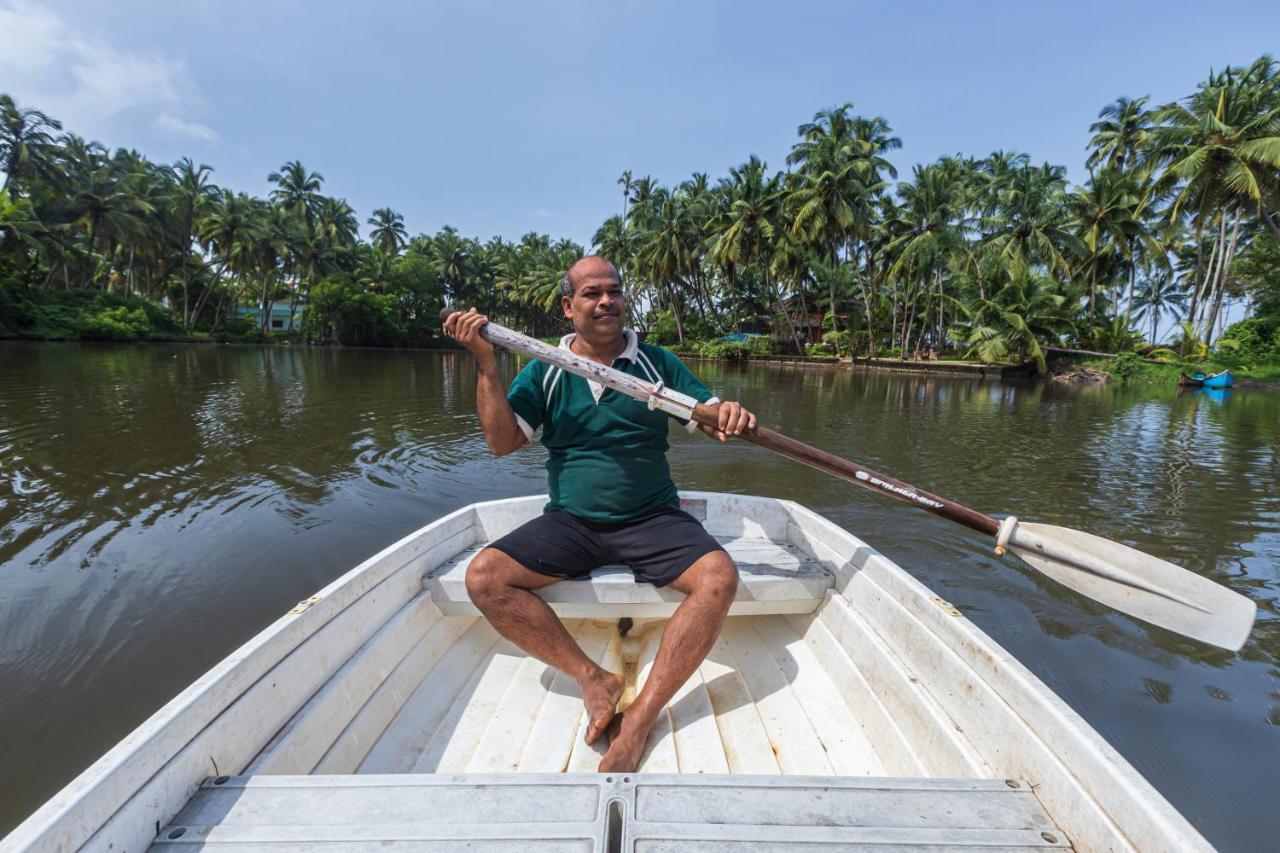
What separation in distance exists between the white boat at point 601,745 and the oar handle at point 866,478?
33cm

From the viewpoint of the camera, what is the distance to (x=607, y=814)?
1299 mm

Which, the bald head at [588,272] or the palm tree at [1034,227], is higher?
the palm tree at [1034,227]

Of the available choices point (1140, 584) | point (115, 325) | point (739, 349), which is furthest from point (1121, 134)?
point (115, 325)

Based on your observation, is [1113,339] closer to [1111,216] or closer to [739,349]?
[1111,216]

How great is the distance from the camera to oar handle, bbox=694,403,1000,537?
7.62ft

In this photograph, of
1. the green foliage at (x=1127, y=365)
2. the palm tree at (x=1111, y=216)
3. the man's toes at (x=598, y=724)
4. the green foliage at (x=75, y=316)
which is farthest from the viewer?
the green foliage at (x=75, y=316)

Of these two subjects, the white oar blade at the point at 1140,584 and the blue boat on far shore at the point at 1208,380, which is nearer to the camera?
the white oar blade at the point at 1140,584

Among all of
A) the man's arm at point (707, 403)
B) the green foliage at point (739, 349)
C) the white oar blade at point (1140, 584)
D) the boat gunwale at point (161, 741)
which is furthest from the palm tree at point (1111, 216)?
the boat gunwale at point (161, 741)

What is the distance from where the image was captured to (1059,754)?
4.53ft

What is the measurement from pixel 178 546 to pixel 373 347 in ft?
159

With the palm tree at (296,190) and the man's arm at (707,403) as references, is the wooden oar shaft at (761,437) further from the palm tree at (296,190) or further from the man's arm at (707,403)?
the palm tree at (296,190)

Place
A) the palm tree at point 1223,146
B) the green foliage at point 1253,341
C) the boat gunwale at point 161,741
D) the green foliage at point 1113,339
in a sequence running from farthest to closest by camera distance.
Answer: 1. the green foliage at point 1113,339
2. the green foliage at point 1253,341
3. the palm tree at point 1223,146
4. the boat gunwale at point 161,741

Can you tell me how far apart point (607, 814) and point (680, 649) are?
74 cm

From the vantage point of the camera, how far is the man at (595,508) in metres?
2.05
